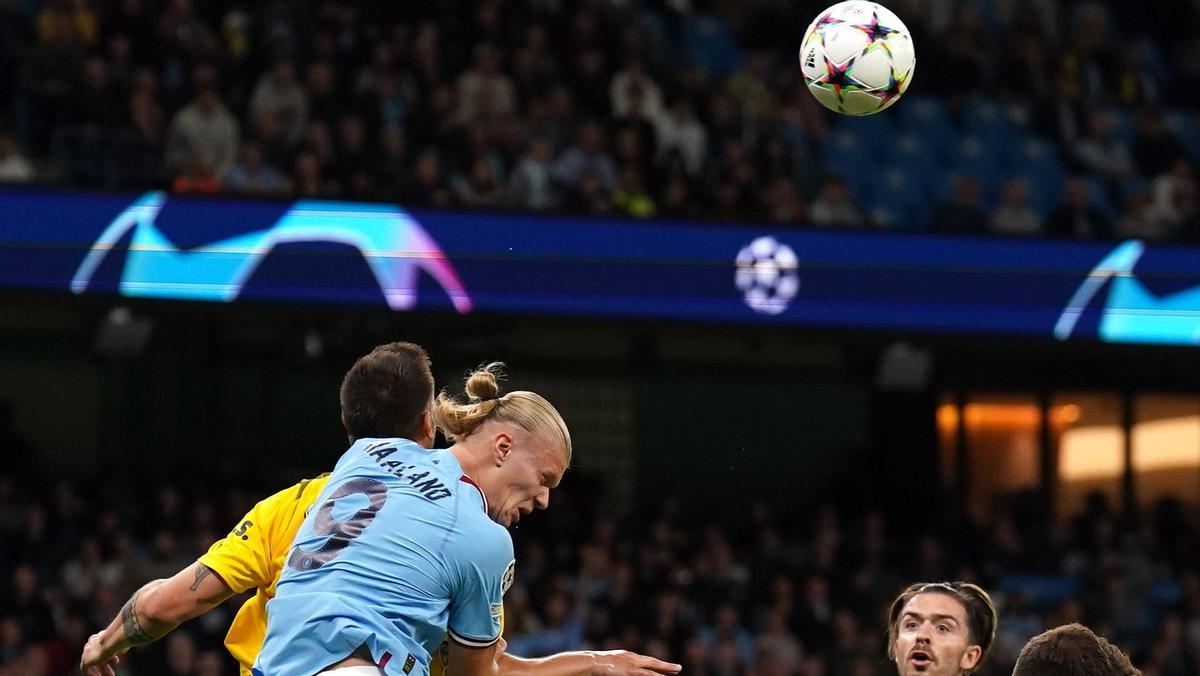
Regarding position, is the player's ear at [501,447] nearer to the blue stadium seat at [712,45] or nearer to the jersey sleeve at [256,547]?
the jersey sleeve at [256,547]

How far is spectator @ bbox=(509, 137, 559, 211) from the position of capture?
45.6ft

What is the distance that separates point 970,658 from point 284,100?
9527 mm

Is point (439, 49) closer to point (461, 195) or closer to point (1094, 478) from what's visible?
point (461, 195)

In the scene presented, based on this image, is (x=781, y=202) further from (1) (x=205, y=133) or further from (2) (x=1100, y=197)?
(1) (x=205, y=133)

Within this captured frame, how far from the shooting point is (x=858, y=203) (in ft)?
51.0

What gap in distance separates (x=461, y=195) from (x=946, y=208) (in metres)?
3.94

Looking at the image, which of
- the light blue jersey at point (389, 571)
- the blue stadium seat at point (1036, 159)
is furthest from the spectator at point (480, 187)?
the light blue jersey at point (389, 571)

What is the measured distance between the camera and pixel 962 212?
1428 centimetres

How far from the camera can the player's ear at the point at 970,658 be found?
557 centimetres

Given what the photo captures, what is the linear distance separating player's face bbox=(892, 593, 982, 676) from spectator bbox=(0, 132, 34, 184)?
9084mm

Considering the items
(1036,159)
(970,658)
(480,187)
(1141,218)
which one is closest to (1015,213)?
(1141,218)

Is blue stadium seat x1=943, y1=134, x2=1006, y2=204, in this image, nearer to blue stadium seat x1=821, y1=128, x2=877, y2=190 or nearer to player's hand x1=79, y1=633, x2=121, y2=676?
blue stadium seat x1=821, y1=128, x2=877, y2=190

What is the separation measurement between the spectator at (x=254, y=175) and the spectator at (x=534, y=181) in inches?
70.7

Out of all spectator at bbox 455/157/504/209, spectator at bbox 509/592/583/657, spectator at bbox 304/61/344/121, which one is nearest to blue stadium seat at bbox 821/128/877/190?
spectator at bbox 455/157/504/209
